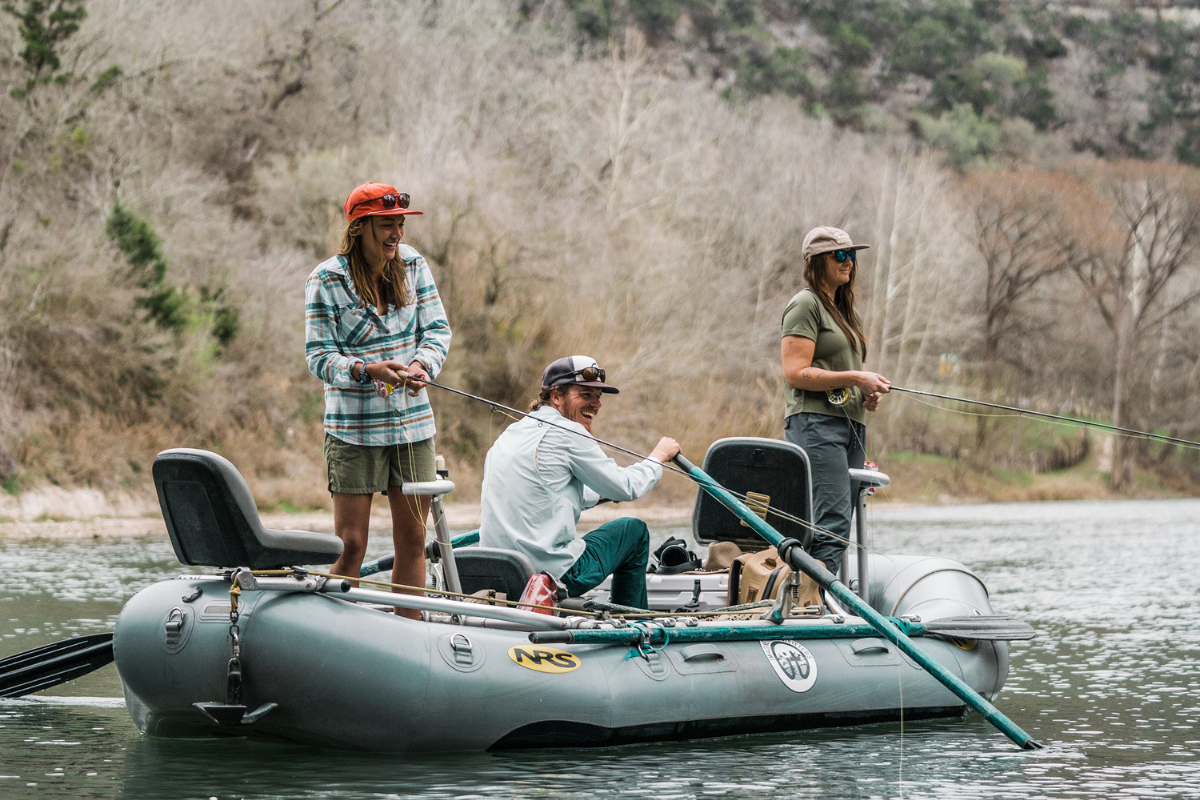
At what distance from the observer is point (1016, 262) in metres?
40.0

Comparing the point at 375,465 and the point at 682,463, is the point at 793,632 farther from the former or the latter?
the point at 375,465

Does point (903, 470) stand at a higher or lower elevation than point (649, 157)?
lower

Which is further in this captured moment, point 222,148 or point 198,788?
point 222,148

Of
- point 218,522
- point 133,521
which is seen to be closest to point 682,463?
point 218,522

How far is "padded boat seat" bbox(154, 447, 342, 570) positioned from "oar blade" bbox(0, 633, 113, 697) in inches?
55.4

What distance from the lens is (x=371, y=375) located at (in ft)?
17.7

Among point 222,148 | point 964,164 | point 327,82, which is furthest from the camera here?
point 964,164

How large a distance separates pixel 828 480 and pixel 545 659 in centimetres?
169

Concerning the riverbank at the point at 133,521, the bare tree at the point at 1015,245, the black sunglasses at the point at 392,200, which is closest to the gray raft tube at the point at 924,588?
the black sunglasses at the point at 392,200

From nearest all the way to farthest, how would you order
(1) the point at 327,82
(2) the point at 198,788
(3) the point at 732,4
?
(2) the point at 198,788
(1) the point at 327,82
(3) the point at 732,4

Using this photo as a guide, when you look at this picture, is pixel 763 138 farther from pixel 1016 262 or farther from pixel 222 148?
pixel 222 148

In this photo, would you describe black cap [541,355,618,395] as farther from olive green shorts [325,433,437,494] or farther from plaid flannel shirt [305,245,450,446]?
olive green shorts [325,433,437,494]

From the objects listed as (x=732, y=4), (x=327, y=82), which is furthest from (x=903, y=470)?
(x=732, y=4)

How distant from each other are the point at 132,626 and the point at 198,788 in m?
0.60
